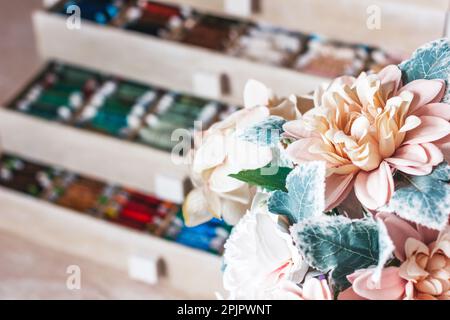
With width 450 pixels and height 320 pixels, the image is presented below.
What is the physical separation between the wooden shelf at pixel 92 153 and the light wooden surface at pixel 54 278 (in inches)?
7.6

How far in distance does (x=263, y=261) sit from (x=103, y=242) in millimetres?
1250

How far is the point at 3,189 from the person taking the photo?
1.99 m

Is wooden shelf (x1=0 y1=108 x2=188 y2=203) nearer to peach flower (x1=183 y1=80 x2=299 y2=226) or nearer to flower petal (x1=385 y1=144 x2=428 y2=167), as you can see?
peach flower (x1=183 y1=80 x2=299 y2=226)

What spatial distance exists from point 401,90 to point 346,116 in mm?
53

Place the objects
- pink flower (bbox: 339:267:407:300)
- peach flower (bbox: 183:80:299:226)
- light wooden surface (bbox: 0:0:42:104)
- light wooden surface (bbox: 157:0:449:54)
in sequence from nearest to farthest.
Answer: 1. pink flower (bbox: 339:267:407:300)
2. peach flower (bbox: 183:80:299:226)
3. light wooden surface (bbox: 157:0:449:54)
4. light wooden surface (bbox: 0:0:42:104)

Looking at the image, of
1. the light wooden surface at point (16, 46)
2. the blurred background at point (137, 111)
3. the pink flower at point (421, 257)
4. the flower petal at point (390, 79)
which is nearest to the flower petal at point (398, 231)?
the pink flower at point (421, 257)

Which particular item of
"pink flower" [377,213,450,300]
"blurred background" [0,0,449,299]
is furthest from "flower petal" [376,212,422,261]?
"blurred background" [0,0,449,299]

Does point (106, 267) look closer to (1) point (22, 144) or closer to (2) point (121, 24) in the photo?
(1) point (22, 144)

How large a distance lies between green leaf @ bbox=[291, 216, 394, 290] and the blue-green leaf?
6 centimetres

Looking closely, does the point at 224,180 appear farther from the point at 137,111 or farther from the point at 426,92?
the point at 137,111

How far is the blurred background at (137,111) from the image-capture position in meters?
1.83

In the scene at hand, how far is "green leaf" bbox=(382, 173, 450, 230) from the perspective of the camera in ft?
2.06

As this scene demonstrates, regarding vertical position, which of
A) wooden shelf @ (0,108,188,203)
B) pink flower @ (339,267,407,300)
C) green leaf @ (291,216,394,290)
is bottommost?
wooden shelf @ (0,108,188,203)

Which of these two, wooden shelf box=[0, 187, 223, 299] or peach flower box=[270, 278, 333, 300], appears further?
wooden shelf box=[0, 187, 223, 299]
